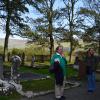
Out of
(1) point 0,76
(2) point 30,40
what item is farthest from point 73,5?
(1) point 0,76

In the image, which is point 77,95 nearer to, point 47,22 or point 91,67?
point 91,67

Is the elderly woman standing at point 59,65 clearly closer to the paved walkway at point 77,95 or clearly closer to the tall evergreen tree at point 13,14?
the paved walkway at point 77,95

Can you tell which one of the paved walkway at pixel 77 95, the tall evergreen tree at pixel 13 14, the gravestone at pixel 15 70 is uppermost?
the tall evergreen tree at pixel 13 14

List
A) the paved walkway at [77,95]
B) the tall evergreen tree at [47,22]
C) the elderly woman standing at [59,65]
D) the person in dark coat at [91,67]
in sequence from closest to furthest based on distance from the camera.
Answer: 1. the elderly woman standing at [59,65]
2. the paved walkway at [77,95]
3. the person in dark coat at [91,67]
4. the tall evergreen tree at [47,22]

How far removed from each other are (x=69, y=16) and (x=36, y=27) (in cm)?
533

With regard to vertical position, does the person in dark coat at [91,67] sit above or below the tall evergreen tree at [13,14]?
below

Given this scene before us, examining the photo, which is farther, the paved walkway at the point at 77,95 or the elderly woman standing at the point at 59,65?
the paved walkway at the point at 77,95

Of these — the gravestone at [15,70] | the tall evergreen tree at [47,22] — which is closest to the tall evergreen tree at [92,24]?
the tall evergreen tree at [47,22]

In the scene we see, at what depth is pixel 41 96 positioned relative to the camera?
1320 cm

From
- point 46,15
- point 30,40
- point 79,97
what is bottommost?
point 79,97

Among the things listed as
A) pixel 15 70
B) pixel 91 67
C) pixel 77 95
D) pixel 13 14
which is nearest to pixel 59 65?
pixel 77 95

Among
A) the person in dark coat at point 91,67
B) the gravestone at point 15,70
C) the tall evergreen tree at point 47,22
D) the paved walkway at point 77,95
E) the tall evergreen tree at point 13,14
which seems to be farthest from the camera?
the tall evergreen tree at point 47,22

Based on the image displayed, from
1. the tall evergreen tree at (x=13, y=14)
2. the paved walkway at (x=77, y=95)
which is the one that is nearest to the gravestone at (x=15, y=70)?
the paved walkway at (x=77, y=95)

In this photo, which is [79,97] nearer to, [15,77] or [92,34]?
[15,77]
